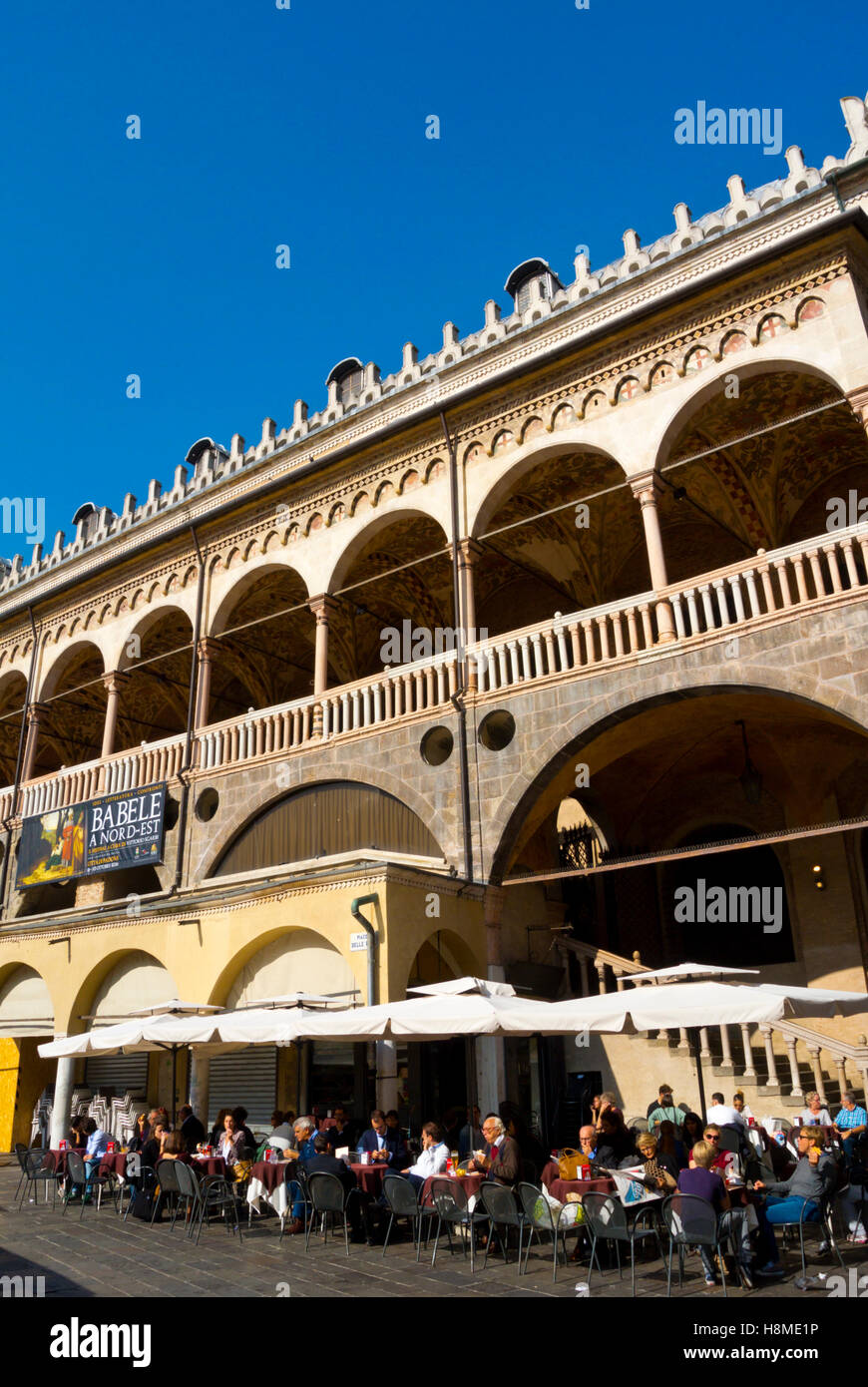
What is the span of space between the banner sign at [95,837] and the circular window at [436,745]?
528 centimetres

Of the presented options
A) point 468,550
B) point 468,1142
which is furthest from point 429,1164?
point 468,550

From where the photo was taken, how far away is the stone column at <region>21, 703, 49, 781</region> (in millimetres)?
20828

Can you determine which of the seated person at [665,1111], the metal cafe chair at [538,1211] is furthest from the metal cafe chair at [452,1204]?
the seated person at [665,1111]

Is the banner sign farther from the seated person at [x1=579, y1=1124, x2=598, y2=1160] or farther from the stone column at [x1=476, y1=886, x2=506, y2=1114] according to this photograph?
the seated person at [x1=579, y1=1124, x2=598, y2=1160]

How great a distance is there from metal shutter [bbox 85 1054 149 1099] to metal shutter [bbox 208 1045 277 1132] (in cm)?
218

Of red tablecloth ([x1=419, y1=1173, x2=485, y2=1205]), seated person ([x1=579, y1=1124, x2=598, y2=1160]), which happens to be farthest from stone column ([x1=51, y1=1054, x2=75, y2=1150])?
seated person ([x1=579, y1=1124, x2=598, y2=1160])

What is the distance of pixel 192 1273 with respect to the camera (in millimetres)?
7512

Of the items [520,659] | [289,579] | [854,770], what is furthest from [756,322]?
[289,579]

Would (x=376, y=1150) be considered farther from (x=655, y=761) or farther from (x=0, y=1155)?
(x=0, y=1155)

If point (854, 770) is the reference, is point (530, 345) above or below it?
above

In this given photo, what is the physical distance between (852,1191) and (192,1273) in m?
4.92
